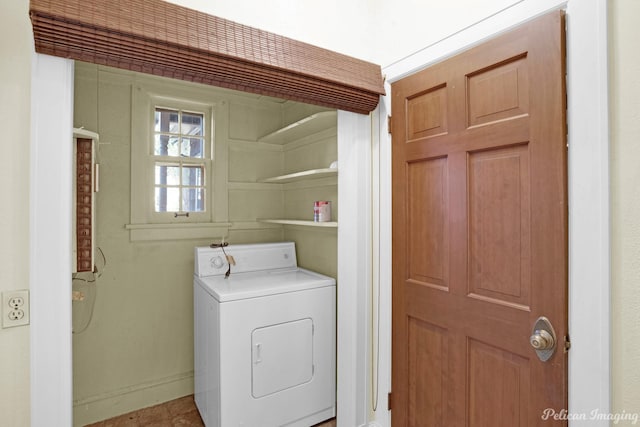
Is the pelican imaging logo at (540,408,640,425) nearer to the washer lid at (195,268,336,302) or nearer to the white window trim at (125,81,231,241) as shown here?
the washer lid at (195,268,336,302)

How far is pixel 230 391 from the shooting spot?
6.09ft

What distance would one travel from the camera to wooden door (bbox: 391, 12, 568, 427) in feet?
3.54

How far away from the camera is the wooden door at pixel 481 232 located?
1.08 m

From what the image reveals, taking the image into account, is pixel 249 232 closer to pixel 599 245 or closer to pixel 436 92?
pixel 436 92

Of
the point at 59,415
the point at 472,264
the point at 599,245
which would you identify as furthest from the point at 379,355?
the point at 59,415

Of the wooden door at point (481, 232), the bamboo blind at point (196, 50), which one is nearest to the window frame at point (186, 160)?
the bamboo blind at point (196, 50)

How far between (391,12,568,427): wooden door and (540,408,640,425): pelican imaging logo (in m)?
0.02

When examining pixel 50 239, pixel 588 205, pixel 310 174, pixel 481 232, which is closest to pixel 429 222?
pixel 481 232

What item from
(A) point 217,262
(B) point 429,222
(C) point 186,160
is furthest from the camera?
(C) point 186,160

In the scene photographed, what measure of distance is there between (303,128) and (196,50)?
1315 millimetres

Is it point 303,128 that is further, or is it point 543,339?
point 303,128

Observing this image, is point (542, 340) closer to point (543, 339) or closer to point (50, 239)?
point (543, 339)

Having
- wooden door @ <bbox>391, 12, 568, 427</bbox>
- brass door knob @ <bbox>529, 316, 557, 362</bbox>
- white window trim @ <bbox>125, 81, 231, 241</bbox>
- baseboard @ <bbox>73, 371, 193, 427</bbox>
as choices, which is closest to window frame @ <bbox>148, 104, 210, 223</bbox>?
white window trim @ <bbox>125, 81, 231, 241</bbox>

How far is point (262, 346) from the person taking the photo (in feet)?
6.41
